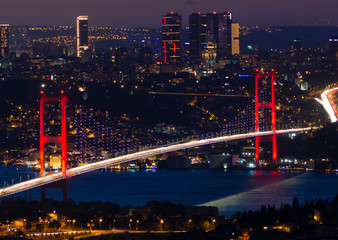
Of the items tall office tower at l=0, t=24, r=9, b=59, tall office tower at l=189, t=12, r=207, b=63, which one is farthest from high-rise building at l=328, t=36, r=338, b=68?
tall office tower at l=0, t=24, r=9, b=59

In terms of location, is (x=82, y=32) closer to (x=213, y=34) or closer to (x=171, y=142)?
(x=213, y=34)

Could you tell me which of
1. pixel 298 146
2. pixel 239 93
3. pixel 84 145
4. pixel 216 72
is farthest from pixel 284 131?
pixel 216 72

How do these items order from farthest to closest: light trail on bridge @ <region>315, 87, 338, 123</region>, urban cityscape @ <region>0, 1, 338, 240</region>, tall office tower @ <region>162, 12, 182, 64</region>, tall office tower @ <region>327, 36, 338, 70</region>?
1. tall office tower @ <region>162, 12, 182, 64</region>
2. tall office tower @ <region>327, 36, 338, 70</region>
3. light trail on bridge @ <region>315, 87, 338, 123</region>
4. urban cityscape @ <region>0, 1, 338, 240</region>

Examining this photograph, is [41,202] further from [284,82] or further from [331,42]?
[331,42]

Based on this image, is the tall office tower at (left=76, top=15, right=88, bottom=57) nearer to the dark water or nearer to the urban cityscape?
the urban cityscape

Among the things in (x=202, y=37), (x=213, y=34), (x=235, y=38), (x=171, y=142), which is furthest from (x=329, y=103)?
(x=235, y=38)

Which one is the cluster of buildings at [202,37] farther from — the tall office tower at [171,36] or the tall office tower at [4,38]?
the tall office tower at [4,38]
